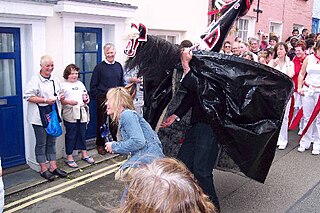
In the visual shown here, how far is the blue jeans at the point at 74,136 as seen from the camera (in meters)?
6.04

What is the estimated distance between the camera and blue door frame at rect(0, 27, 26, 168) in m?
5.59

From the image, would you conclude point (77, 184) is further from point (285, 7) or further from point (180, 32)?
point (285, 7)

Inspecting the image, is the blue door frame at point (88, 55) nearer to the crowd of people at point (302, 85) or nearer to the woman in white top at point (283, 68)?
the crowd of people at point (302, 85)

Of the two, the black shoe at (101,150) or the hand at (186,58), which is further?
the black shoe at (101,150)

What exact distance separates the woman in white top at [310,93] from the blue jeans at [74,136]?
408 centimetres

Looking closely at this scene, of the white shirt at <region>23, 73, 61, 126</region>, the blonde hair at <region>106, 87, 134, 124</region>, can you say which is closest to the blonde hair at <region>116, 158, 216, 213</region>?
the blonde hair at <region>106, 87, 134, 124</region>

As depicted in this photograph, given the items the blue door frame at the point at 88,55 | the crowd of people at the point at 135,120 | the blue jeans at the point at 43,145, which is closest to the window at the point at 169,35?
the crowd of people at the point at 135,120

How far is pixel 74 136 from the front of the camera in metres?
6.09

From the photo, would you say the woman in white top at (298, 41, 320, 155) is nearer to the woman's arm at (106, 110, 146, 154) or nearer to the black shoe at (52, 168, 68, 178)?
the black shoe at (52, 168, 68, 178)

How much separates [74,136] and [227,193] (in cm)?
262

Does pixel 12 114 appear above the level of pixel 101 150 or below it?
above

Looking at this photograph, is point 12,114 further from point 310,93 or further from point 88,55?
point 310,93

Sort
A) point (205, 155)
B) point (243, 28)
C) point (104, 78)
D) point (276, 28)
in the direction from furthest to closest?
point (276, 28) < point (243, 28) < point (104, 78) < point (205, 155)

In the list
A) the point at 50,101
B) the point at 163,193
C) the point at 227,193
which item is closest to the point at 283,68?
the point at 227,193
